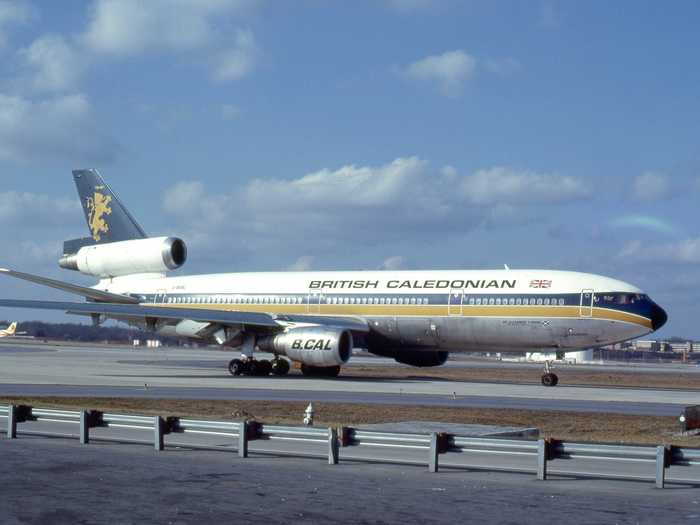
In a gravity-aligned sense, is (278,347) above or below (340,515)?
above

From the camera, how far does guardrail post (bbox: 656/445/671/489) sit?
46.2ft

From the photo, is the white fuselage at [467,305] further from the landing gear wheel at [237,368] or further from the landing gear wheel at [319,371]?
the landing gear wheel at [237,368]

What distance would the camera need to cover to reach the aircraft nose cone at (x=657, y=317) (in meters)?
39.9

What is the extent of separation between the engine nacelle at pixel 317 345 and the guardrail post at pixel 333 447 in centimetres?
2486

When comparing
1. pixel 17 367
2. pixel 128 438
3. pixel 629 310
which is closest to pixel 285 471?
pixel 128 438

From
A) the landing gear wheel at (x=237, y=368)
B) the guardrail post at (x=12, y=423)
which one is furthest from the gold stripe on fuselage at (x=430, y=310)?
the guardrail post at (x=12, y=423)

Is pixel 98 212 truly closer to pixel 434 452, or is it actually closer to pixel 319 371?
pixel 319 371

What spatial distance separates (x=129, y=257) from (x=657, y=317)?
87.0ft

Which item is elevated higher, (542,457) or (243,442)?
(542,457)

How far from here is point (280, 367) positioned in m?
46.2

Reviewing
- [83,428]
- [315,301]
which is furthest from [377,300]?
[83,428]

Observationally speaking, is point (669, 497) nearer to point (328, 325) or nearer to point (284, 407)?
point (284, 407)

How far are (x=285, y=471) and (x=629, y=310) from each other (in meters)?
26.9

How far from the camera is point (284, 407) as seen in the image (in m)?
28.1
